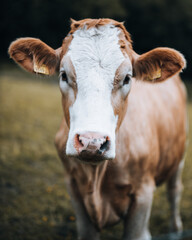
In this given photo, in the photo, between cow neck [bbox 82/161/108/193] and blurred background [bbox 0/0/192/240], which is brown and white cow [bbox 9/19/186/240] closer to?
cow neck [bbox 82/161/108/193]

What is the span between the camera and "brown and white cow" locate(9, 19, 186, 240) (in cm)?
171

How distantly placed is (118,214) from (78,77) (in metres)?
1.37

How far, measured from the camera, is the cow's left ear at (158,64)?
6.86 feet

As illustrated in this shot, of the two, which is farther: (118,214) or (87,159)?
(118,214)

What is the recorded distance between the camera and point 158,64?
2178mm

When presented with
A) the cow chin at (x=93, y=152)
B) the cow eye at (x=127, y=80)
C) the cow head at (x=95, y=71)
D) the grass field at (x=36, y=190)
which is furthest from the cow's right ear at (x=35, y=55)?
the cow chin at (x=93, y=152)

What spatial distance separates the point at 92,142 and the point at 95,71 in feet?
1.57

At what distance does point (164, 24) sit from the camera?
10.3m

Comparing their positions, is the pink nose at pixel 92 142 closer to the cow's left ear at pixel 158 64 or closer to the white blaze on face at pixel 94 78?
the white blaze on face at pixel 94 78

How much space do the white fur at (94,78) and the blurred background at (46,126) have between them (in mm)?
625

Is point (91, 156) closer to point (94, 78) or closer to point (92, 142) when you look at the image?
point (92, 142)

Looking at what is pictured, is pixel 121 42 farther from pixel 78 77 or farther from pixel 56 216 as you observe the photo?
pixel 56 216

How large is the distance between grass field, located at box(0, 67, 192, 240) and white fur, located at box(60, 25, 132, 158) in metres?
0.62

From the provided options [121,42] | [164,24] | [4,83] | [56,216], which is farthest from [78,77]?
[4,83]
